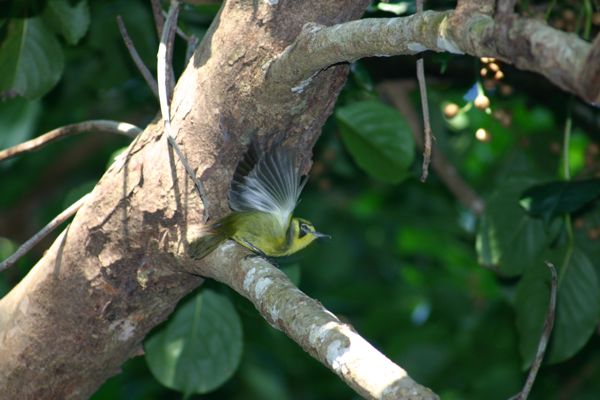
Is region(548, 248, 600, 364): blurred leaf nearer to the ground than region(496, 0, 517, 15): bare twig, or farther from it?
nearer to the ground

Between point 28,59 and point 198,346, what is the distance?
1.13 metres

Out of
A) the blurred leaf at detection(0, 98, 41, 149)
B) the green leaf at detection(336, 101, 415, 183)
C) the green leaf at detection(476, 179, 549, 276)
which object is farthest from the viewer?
the green leaf at detection(336, 101, 415, 183)

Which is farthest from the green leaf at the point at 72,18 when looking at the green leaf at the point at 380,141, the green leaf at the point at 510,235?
the green leaf at the point at 510,235

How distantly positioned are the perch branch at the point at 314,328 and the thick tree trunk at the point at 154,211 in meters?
0.15

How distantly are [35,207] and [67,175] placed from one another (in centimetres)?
35

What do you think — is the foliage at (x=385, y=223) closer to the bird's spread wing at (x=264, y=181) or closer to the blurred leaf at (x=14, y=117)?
the blurred leaf at (x=14, y=117)

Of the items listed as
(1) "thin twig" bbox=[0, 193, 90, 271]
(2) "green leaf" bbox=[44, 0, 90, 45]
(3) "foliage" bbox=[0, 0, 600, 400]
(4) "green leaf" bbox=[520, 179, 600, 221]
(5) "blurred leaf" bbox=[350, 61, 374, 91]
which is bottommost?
(3) "foliage" bbox=[0, 0, 600, 400]

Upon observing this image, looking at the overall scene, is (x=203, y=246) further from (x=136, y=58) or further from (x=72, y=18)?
(x=72, y=18)

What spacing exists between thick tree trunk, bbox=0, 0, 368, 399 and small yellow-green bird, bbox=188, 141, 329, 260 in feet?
0.15

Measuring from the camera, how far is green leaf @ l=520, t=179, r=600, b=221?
2.68 meters

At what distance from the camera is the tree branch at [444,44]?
3.96 feet

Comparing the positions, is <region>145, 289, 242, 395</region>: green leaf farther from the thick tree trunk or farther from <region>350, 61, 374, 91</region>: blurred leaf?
<region>350, 61, 374, 91</region>: blurred leaf

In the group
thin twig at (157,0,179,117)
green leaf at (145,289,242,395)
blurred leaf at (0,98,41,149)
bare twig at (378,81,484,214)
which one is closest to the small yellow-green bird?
thin twig at (157,0,179,117)

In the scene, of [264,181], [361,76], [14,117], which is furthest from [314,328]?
[14,117]
